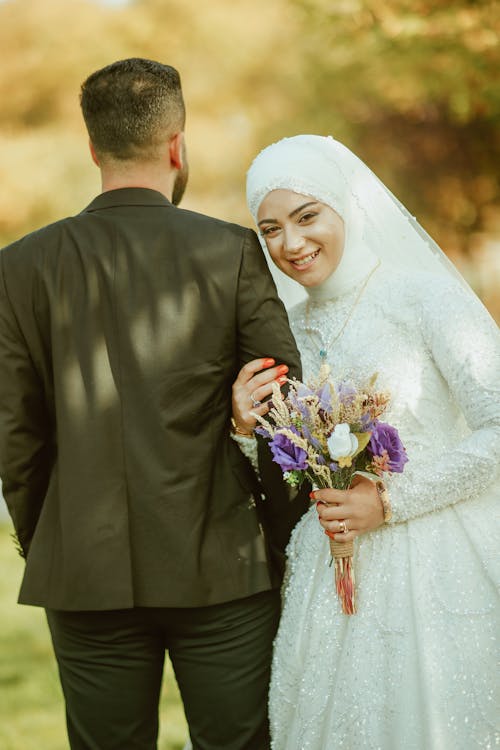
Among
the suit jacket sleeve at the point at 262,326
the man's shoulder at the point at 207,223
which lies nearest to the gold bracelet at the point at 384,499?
the suit jacket sleeve at the point at 262,326

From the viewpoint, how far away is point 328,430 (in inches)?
88.3

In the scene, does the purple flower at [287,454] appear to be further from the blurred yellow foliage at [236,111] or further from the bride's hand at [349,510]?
the blurred yellow foliage at [236,111]

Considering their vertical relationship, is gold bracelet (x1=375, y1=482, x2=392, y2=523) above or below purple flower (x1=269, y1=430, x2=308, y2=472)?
below

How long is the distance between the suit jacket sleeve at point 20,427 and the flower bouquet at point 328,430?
71cm

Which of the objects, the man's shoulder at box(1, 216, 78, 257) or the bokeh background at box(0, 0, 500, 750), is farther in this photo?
the bokeh background at box(0, 0, 500, 750)

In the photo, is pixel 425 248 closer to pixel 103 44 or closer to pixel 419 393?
pixel 419 393

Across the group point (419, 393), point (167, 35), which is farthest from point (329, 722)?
point (167, 35)

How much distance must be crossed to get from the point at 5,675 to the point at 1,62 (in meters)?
6.65

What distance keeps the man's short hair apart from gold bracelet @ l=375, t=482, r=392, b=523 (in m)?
1.14

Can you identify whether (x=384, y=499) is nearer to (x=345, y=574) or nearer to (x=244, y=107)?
(x=345, y=574)

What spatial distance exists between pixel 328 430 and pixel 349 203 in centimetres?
96

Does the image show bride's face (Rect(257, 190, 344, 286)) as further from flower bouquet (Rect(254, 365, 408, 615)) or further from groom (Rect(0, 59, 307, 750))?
flower bouquet (Rect(254, 365, 408, 615))

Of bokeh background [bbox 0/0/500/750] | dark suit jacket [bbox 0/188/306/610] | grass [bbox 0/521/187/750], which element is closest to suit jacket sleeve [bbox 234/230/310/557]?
dark suit jacket [bbox 0/188/306/610]

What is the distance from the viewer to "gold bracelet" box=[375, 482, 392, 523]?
247 cm
